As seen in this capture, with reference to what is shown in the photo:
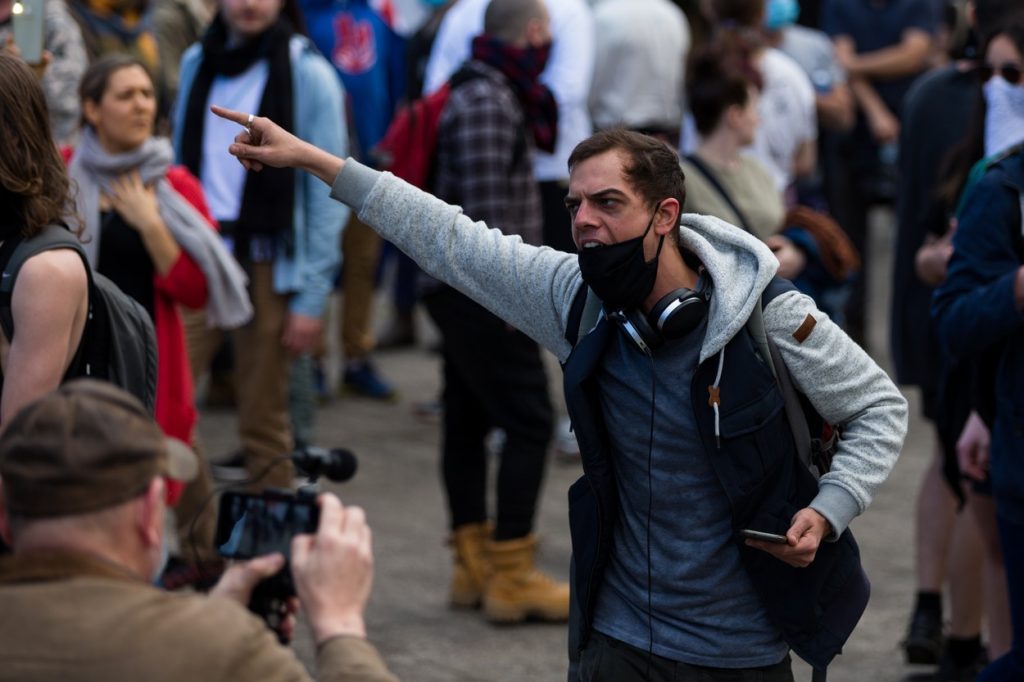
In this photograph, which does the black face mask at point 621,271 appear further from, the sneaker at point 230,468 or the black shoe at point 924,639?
the sneaker at point 230,468

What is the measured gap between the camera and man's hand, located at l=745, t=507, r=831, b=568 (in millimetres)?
3391

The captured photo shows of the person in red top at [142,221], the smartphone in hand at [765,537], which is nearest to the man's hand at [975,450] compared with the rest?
the smartphone in hand at [765,537]

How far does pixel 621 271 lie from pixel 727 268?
0.24m

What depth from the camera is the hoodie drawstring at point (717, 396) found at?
11.2ft

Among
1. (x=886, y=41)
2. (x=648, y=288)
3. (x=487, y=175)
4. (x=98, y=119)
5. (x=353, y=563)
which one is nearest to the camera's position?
(x=353, y=563)

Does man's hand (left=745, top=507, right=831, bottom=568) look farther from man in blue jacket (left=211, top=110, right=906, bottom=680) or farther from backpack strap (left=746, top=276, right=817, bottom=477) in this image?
backpack strap (left=746, top=276, right=817, bottom=477)

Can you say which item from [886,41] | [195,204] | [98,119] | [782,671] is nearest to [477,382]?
[195,204]

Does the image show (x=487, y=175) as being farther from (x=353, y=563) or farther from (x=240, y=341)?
(x=353, y=563)

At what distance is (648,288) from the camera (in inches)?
138

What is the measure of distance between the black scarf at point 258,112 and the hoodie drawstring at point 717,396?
3124 mm

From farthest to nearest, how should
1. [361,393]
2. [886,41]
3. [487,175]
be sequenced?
[886,41] < [361,393] < [487,175]

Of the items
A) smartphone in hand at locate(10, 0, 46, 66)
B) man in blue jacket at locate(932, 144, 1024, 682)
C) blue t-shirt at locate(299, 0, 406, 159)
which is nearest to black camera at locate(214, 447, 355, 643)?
man in blue jacket at locate(932, 144, 1024, 682)

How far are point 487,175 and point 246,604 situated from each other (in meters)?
3.48

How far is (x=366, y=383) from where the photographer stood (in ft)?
30.9
